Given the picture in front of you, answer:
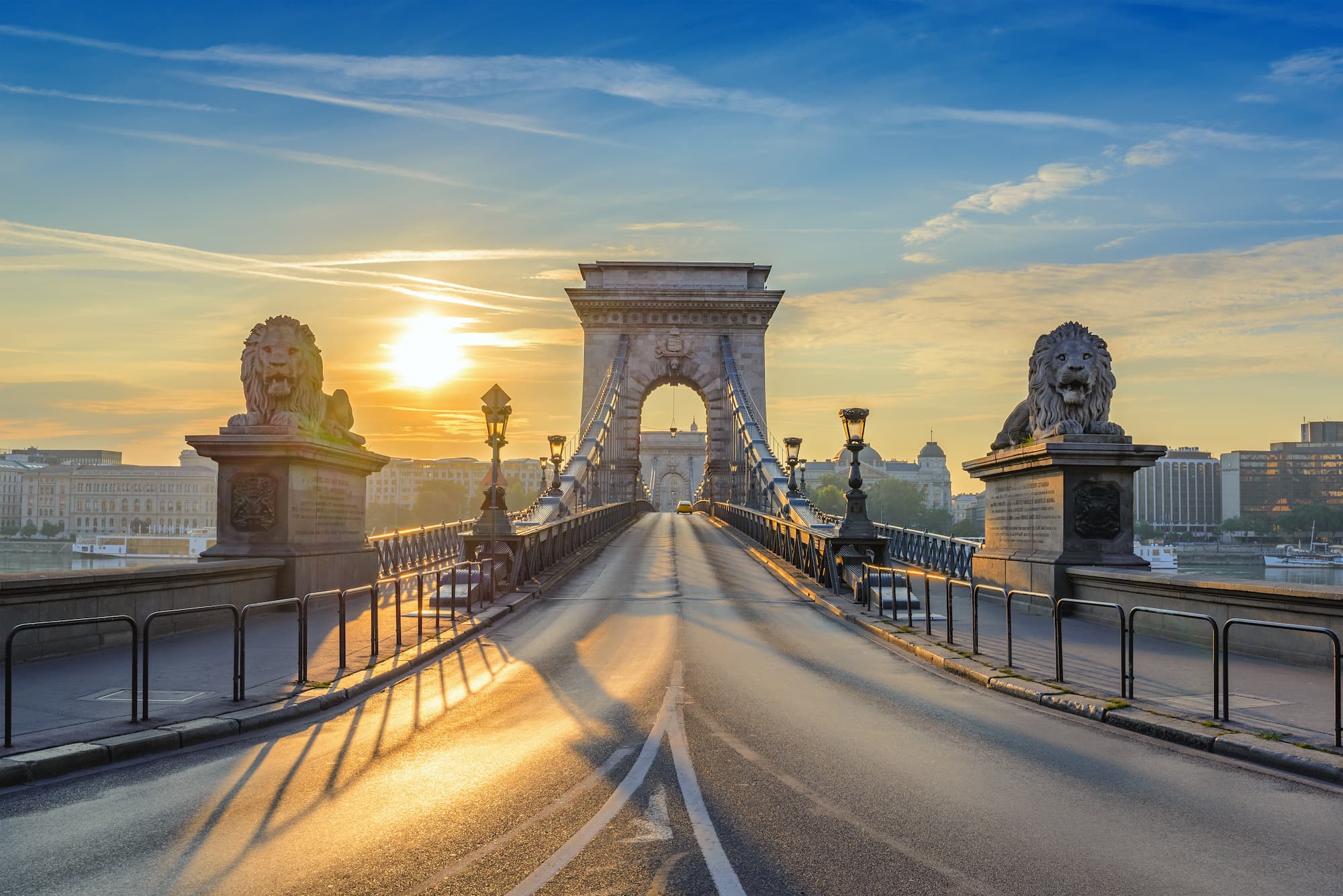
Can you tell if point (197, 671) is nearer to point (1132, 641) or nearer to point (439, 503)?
point (1132, 641)

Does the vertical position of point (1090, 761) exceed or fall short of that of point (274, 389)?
it falls short

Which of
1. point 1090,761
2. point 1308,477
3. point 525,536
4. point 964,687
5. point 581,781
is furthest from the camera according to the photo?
point 1308,477

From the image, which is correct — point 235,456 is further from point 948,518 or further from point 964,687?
point 948,518

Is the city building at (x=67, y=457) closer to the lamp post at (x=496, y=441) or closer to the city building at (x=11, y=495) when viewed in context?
the city building at (x=11, y=495)

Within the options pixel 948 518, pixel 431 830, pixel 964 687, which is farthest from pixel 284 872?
pixel 948 518

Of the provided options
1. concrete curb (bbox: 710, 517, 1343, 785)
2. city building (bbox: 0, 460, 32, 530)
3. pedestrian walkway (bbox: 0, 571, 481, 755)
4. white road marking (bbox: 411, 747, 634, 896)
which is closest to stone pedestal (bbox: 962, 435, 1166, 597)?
concrete curb (bbox: 710, 517, 1343, 785)

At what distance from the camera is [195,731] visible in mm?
7984

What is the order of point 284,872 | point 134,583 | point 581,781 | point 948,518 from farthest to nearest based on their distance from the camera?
point 948,518 → point 134,583 → point 581,781 → point 284,872

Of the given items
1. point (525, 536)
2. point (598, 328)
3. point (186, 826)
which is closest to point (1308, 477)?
point (598, 328)

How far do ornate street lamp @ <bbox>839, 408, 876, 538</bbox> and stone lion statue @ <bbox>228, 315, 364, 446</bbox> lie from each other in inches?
388

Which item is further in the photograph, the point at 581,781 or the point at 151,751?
the point at 151,751

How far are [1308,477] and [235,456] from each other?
11472cm

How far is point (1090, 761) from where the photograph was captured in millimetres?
7383

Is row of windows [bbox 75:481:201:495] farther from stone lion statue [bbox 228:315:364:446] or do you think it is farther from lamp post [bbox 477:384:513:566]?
stone lion statue [bbox 228:315:364:446]
